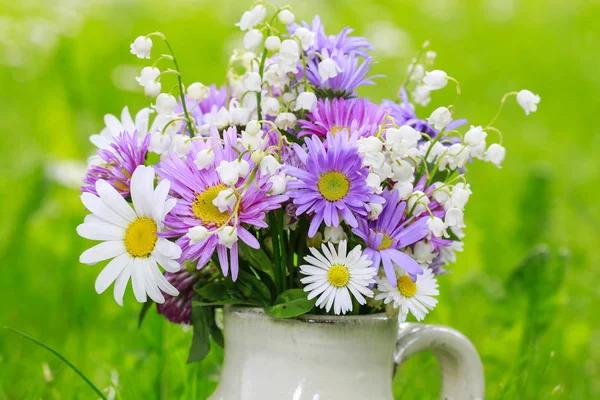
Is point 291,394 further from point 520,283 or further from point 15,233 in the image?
point 15,233

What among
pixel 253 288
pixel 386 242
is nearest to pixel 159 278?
pixel 253 288

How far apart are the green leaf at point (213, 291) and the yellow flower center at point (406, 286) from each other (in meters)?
0.18

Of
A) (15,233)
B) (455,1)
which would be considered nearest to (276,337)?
(15,233)

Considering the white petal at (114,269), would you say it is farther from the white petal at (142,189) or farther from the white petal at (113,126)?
the white petal at (113,126)

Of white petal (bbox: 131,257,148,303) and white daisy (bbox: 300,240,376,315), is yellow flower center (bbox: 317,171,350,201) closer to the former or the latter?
white daisy (bbox: 300,240,376,315)

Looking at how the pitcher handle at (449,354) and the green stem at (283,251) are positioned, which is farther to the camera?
the pitcher handle at (449,354)

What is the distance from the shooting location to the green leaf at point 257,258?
0.77 meters

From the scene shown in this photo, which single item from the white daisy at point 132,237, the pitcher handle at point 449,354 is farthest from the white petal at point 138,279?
the pitcher handle at point 449,354

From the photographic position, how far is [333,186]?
29.0 inches

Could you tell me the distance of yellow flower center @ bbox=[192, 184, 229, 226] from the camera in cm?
74

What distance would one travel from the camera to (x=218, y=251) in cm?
74

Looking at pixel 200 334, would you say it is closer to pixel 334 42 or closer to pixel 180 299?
pixel 180 299

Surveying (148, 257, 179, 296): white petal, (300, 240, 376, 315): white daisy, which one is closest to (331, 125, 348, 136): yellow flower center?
(300, 240, 376, 315): white daisy

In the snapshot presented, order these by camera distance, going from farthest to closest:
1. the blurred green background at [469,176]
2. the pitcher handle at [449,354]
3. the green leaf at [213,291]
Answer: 1. the blurred green background at [469,176]
2. the pitcher handle at [449,354]
3. the green leaf at [213,291]
